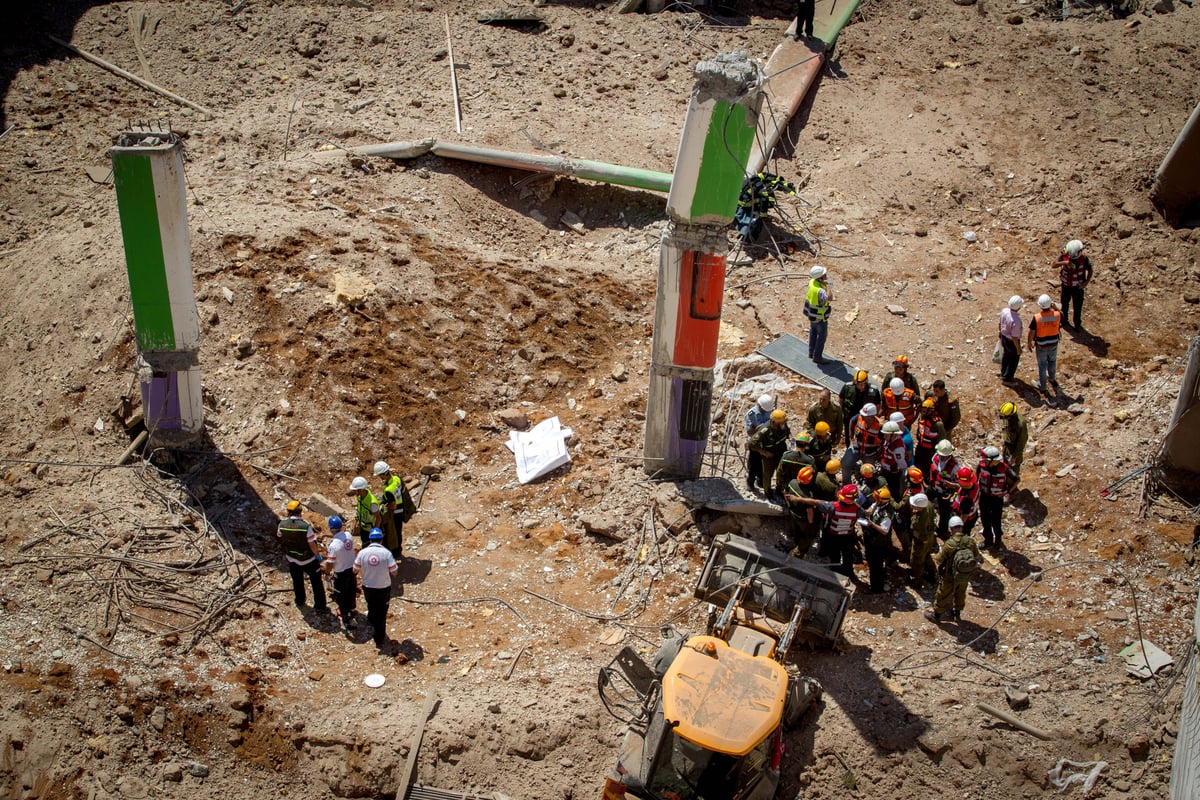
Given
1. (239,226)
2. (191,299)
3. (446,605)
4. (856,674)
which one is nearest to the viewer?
(856,674)

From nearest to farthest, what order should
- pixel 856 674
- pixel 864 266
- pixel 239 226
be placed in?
pixel 856 674
pixel 239 226
pixel 864 266

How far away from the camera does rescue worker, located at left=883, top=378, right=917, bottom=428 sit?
11.5 metres

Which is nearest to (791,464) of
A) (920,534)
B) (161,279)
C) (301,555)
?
(920,534)

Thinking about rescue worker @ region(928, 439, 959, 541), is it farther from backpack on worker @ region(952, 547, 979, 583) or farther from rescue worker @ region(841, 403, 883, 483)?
backpack on worker @ region(952, 547, 979, 583)

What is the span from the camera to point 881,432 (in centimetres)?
1112

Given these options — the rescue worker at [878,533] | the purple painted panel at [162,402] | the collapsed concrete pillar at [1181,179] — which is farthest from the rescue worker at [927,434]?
the purple painted panel at [162,402]

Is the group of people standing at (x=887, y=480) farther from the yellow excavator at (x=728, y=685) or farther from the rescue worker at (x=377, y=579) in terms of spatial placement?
the rescue worker at (x=377, y=579)

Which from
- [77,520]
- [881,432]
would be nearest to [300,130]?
[77,520]

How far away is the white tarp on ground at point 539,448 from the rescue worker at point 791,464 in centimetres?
265

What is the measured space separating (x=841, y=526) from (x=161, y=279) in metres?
7.27

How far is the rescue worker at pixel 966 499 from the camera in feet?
35.0

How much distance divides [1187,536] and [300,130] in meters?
13.2

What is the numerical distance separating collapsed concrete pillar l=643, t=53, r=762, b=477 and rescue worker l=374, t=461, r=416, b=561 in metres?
2.64

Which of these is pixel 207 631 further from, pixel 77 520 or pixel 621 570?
pixel 621 570
